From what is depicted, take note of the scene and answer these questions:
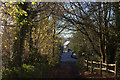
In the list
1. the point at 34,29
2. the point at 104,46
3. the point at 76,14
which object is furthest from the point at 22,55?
the point at 104,46

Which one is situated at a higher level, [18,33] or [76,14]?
[76,14]

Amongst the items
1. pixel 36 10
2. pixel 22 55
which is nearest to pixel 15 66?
pixel 22 55

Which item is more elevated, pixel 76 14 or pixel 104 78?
pixel 76 14

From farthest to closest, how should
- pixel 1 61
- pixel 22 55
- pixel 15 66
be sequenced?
pixel 22 55 → pixel 15 66 → pixel 1 61

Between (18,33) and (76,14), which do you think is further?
(76,14)

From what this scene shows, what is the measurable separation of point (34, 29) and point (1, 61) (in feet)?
11.6

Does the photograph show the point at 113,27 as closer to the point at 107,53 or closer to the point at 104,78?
the point at 107,53

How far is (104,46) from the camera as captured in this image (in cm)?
1115

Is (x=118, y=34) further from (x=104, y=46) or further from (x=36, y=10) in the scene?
(x=36, y=10)

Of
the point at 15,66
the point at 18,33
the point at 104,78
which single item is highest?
the point at 18,33

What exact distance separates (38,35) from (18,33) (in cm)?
232

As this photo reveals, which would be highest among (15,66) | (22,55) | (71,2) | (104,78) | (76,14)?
(71,2)

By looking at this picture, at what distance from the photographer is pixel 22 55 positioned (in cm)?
879

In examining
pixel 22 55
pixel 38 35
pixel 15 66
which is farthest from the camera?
pixel 38 35
